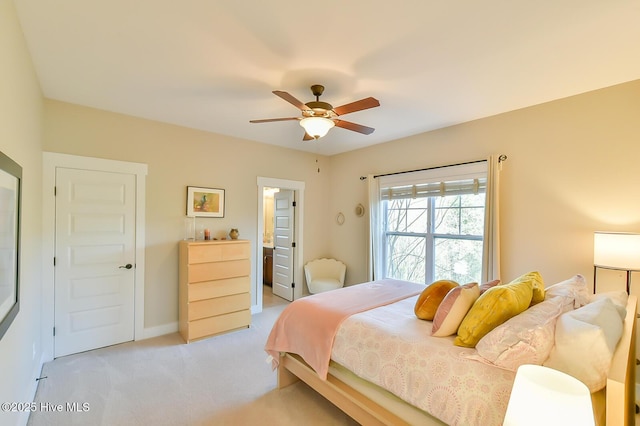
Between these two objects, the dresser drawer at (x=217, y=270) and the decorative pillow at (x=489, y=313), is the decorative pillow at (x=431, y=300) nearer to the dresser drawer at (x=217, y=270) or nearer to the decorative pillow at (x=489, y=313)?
the decorative pillow at (x=489, y=313)

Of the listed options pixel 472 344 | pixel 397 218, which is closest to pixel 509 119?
pixel 397 218

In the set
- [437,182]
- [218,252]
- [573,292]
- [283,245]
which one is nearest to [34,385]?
[218,252]

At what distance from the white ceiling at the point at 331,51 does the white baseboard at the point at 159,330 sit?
8.35 feet

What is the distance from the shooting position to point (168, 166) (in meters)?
3.55

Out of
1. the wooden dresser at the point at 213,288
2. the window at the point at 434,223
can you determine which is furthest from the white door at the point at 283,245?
the window at the point at 434,223

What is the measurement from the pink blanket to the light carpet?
36 centimetres

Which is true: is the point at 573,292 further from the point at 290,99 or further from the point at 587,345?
A: the point at 290,99

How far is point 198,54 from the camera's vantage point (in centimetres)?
207

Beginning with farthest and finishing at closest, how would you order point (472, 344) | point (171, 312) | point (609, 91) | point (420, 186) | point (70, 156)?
point (420, 186), point (171, 312), point (70, 156), point (609, 91), point (472, 344)

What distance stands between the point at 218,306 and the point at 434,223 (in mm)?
2968

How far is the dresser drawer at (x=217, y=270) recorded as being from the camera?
3.33 meters

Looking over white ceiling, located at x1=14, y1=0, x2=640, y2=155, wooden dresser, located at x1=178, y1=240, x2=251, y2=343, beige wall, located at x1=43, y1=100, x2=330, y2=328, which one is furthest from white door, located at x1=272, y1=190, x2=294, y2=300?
white ceiling, located at x1=14, y1=0, x2=640, y2=155

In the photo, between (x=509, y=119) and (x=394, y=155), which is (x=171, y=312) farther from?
(x=509, y=119)

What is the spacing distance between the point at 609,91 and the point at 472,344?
263 cm
